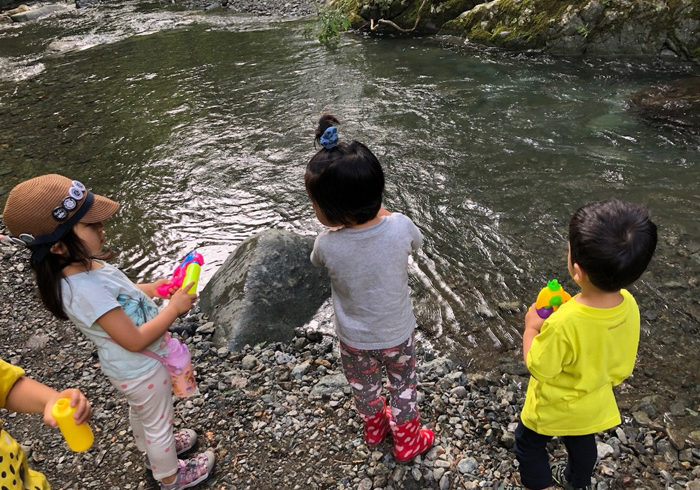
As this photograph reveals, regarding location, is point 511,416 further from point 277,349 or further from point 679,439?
point 277,349

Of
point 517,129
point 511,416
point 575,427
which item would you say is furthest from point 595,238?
point 517,129

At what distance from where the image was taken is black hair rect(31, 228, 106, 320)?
7.47 ft

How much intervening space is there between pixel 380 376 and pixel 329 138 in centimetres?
146

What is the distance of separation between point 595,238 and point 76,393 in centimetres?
221

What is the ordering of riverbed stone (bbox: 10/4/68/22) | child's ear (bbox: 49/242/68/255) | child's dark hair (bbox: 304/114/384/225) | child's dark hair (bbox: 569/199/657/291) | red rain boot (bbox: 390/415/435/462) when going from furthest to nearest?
riverbed stone (bbox: 10/4/68/22)
red rain boot (bbox: 390/415/435/462)
child's dark hair (bbox: 304/114/384/225)
child's ear (bbox: 49/242/68/255)
child's dark hair (bbox: 569/199/657/291)

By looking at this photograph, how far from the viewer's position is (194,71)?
42.5ft

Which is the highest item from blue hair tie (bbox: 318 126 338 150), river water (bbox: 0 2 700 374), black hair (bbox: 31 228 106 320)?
blue hair tie (bbox: 318 126 338 150)

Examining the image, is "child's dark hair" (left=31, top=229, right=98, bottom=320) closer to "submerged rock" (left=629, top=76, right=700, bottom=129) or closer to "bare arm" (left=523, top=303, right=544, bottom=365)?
"bare arm" (left=523, top=303, right=544, bottom=365)

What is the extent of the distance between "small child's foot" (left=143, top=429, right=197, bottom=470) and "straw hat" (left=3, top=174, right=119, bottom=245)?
1.66 meters

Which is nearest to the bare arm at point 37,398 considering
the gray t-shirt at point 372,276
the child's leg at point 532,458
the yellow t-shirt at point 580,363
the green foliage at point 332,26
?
the gray t-shirt at point 372,276

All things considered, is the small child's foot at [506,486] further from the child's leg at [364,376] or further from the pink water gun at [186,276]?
the pink water gun at [186,276]

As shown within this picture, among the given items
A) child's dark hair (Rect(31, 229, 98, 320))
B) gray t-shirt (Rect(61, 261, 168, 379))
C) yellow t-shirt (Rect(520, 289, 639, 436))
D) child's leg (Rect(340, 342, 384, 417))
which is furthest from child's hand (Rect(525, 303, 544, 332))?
child's dark hair (Rect(31, 229, 98, 320))

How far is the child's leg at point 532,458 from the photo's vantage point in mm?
2592

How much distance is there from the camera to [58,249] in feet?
7.50
